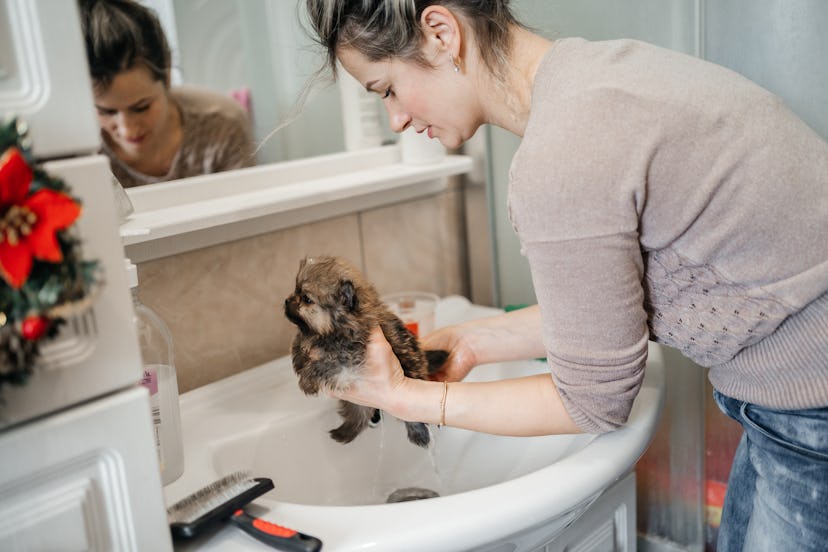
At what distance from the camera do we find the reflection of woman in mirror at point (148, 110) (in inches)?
44.2

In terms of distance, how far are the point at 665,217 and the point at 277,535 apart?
0.53m

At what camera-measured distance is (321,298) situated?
108 cm

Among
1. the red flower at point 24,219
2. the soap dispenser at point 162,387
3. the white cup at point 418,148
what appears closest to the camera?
the red flower at point 24,219

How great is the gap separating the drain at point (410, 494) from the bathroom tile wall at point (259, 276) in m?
0.37

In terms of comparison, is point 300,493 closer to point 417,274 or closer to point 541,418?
point 541,418

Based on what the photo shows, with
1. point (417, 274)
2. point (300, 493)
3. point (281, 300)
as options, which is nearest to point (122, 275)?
point (300, 493)

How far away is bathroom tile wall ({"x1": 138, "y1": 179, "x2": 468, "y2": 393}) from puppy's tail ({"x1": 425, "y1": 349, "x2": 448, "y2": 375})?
1.11 feet

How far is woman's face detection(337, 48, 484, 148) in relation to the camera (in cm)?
96

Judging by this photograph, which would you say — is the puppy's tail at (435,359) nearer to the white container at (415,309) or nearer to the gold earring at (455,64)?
the white container at (415,309)

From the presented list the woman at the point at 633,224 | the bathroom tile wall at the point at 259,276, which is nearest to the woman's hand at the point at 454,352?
the woman at the point at 633,224

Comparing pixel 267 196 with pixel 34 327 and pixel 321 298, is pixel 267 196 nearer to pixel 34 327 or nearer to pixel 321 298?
pixel 321 298

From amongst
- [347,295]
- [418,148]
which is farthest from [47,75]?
[418,148]

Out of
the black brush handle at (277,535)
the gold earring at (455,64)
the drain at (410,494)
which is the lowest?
the drain at (410,494)

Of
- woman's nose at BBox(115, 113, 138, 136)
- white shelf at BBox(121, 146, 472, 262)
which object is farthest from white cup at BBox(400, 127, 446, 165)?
woman's nose at BBox(115, 113, 138, 136)
